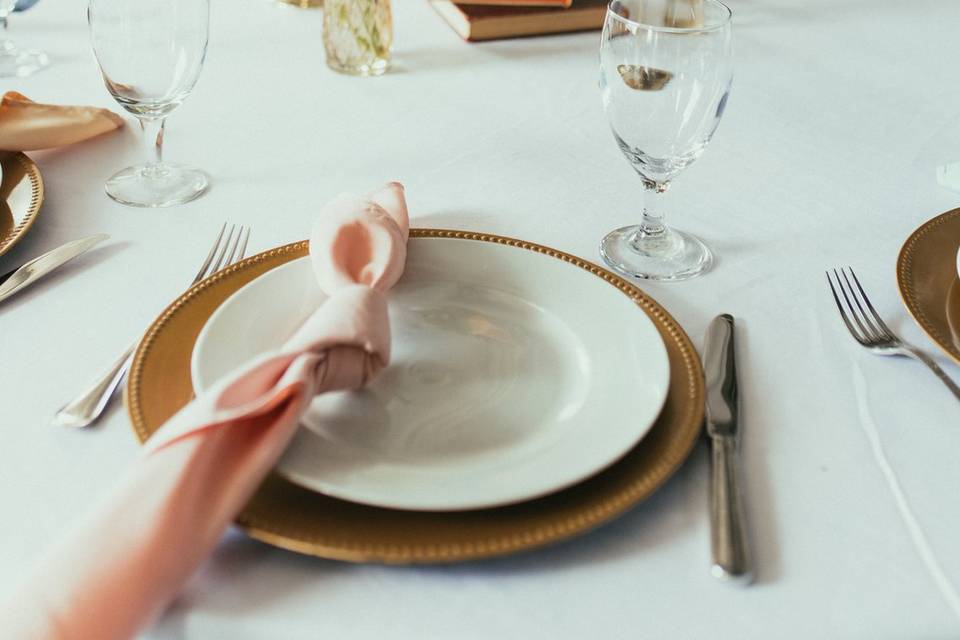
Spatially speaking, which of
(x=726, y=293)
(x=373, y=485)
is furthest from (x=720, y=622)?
(x=726, y=293)

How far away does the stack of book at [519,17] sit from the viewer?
1.15 metres

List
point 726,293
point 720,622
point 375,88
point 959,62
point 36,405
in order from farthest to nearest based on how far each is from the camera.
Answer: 1. point 959,62
2. point 375,88
3. point 726,293
4. point 36,405
5. point 720,622

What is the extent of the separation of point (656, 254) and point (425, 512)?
1.17ft

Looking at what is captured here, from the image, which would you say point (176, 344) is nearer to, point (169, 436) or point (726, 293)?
point (169, 436)

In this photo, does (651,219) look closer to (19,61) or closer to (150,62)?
(150,62)

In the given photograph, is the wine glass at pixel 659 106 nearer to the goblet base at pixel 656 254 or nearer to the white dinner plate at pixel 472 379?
the goblet base at pixel 656 254

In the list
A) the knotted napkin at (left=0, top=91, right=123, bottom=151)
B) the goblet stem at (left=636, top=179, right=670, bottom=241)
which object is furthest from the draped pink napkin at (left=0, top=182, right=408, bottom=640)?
the knotted napkin at (left=0, top=91, right=123, bottom=151)

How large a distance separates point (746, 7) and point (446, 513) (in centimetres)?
107

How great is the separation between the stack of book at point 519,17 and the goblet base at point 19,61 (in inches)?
18.0

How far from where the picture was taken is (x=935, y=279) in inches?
27.5

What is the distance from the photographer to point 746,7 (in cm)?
133

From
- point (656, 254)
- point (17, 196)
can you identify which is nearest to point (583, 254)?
point (656, 254)

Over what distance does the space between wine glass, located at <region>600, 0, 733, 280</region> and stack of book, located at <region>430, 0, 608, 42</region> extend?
402mm

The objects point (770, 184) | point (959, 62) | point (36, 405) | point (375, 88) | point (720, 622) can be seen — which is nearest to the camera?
point (720, 622)
